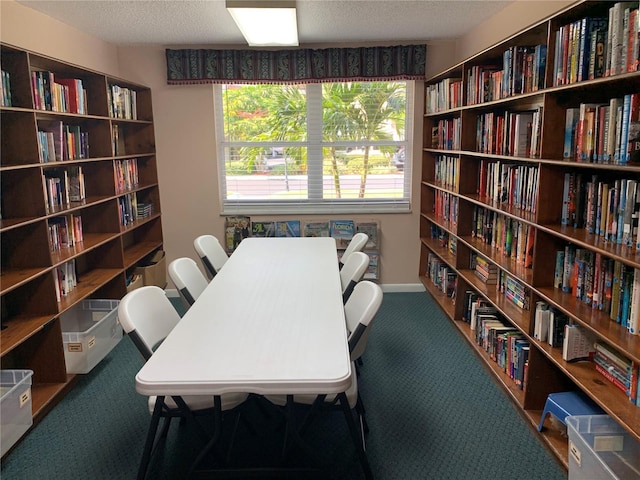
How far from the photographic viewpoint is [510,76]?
9.44 feet

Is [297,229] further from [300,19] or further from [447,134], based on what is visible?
[300,19]

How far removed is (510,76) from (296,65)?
219 centimetres

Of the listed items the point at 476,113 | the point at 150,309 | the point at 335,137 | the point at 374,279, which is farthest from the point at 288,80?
the point at 150,309

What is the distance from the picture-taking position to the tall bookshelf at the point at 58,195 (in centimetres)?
264

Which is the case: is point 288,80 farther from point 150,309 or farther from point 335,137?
point 150,309

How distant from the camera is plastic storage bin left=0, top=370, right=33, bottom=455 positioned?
2.30 m

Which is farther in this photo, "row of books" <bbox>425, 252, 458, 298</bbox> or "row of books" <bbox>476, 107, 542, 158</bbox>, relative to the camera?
"row of books" <bbox>425, 252, 458, 298</bbox>

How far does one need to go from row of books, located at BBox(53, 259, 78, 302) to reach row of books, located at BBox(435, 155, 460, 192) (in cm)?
288

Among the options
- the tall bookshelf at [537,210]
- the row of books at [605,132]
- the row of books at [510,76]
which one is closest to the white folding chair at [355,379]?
the tall bookshelf at [537,210]

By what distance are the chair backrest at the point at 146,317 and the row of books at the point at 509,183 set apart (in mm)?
1966

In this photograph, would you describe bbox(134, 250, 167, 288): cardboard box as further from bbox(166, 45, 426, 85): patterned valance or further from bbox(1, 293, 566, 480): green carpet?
bbox(166, 45, 426, 85): patterned valance

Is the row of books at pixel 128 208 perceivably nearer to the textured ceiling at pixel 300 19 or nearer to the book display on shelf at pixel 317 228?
the textured ceiling at pixel 300 19

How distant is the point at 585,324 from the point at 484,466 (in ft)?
2.73

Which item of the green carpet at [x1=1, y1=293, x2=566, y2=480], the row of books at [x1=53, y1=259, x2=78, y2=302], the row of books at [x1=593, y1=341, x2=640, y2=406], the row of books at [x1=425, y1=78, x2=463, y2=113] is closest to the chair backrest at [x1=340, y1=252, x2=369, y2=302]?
the green carpet at [x1=1, y1=293, x2=566, y2=480]
